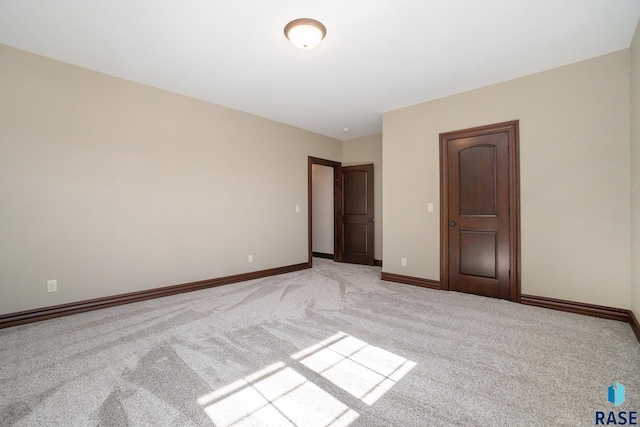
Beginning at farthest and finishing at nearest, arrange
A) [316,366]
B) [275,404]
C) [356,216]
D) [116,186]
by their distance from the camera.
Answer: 1. [356,216]
2. [116,186]
3. [316,366]
4. [275,404]

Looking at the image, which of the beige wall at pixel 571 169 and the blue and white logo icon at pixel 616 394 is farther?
the beige wall at pixel 571 169

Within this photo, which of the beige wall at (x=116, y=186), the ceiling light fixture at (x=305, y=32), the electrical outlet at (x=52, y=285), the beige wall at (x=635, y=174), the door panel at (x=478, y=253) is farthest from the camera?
the door panel at (x=478, y=253)

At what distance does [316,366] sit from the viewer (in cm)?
198

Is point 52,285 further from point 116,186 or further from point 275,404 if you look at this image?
point 275,404

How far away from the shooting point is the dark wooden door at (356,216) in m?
5.87

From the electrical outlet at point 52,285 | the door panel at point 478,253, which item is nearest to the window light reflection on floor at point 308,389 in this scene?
the door panel at point 478,253

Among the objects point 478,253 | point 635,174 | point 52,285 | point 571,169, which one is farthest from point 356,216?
point 52,285

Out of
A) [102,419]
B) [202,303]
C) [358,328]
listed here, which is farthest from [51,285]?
[358,328]

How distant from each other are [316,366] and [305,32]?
8.76 feet

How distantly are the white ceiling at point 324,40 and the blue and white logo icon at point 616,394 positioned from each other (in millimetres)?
2739

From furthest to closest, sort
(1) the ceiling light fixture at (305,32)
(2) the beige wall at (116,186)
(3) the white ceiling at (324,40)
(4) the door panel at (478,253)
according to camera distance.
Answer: (4) the door panel at (478,253)
(2) the beige wall at (116,186)
(1) the ceiling light fixture at (305,32)
(3) the white ceiling at (324,40)

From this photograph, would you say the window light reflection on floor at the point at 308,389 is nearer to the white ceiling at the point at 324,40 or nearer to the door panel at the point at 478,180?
the door panel at the point at 478,180

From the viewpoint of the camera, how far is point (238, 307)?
3.23 metres

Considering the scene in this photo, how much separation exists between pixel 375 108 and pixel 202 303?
3.71 m
